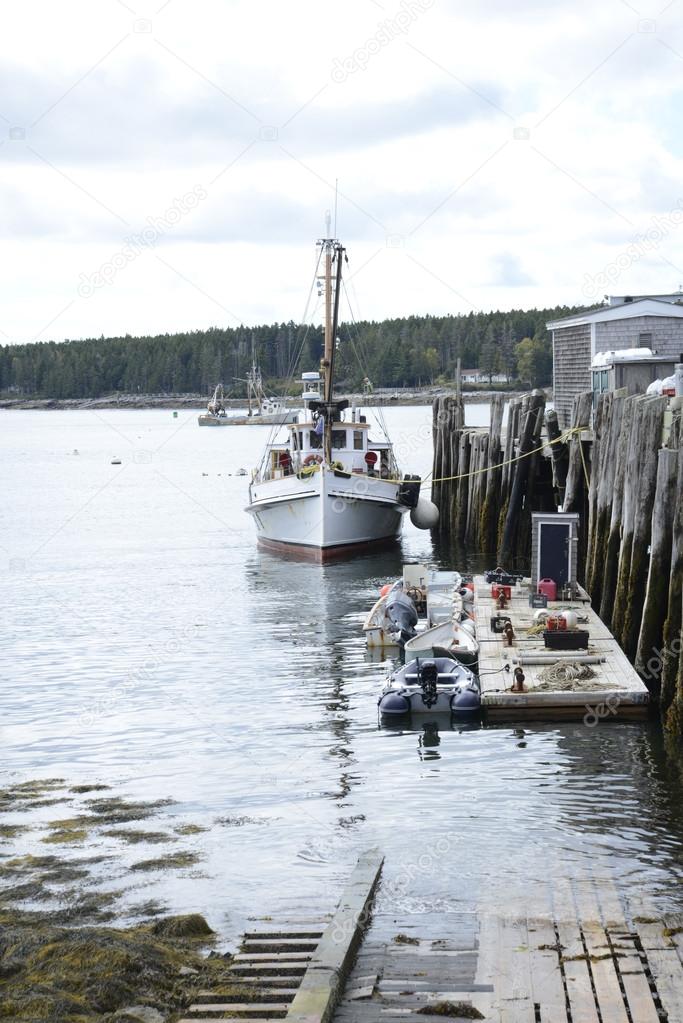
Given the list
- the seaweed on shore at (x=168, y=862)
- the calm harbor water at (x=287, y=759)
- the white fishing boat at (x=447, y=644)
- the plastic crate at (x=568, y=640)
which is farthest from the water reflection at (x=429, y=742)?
the seaweed on shore at (x=168, y=862)

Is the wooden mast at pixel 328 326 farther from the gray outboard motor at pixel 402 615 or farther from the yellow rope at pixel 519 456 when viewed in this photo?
the gray outboard motor at pixel 402 615

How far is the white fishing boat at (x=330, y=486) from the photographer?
127 ft

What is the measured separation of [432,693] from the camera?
61.3ft

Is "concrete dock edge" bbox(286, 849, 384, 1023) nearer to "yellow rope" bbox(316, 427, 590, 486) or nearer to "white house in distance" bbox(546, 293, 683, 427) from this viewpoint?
"yellow rope" bbox(316, 427, 590, 486)

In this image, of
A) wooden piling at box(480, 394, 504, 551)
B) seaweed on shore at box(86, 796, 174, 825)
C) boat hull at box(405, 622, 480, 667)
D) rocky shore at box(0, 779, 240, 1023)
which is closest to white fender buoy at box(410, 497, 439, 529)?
wooden piling at box(480, 394, 504, 551)

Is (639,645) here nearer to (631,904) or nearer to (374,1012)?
(631,904)

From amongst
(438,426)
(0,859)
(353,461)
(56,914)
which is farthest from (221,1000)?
(438,426)

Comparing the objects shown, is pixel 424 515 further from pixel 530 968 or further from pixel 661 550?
pixel 530 968

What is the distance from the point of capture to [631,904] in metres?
10.6

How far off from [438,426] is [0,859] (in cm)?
3531

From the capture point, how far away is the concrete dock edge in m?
7.77

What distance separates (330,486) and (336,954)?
29886mm

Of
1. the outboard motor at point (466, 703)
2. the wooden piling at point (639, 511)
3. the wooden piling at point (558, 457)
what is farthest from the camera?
the wooden piling at point (558, 457)

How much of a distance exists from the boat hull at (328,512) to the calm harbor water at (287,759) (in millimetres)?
2179
